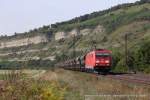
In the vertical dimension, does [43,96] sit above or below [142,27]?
below

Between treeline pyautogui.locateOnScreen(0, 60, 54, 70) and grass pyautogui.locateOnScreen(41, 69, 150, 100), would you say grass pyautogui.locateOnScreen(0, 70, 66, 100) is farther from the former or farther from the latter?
grass pyautogui.locateOnScreen(41, 69, 150, 100)

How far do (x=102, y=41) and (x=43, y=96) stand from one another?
148m

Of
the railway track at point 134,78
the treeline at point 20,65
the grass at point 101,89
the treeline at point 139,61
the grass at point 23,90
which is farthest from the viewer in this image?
the treeline at point 139,61

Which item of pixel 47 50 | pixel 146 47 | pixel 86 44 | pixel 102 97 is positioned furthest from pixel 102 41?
pixel 102 97

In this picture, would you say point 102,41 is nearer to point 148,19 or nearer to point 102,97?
point 148,19

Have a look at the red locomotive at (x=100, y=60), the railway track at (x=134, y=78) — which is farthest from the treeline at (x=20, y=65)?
the red locomotive at (x=100, y=60)

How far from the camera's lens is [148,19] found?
171375 millimetres

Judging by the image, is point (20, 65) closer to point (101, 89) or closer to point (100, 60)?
point (101, 89)

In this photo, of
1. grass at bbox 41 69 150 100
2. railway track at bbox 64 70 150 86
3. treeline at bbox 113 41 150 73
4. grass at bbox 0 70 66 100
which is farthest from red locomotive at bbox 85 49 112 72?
grass at bbox 0 70 66 100

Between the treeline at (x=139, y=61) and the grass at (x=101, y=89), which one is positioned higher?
the treeline at (x=139, y=61)

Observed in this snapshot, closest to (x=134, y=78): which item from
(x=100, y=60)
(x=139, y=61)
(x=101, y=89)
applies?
(x=101, y=89)

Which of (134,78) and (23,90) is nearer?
(23,90)

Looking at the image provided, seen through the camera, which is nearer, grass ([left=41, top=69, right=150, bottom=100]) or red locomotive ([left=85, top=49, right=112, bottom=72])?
grass ([left=41, top=69, right=150, bottom=100])

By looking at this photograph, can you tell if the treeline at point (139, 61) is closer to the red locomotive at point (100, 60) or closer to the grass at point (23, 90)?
the red locomotive at point (100, 60)
